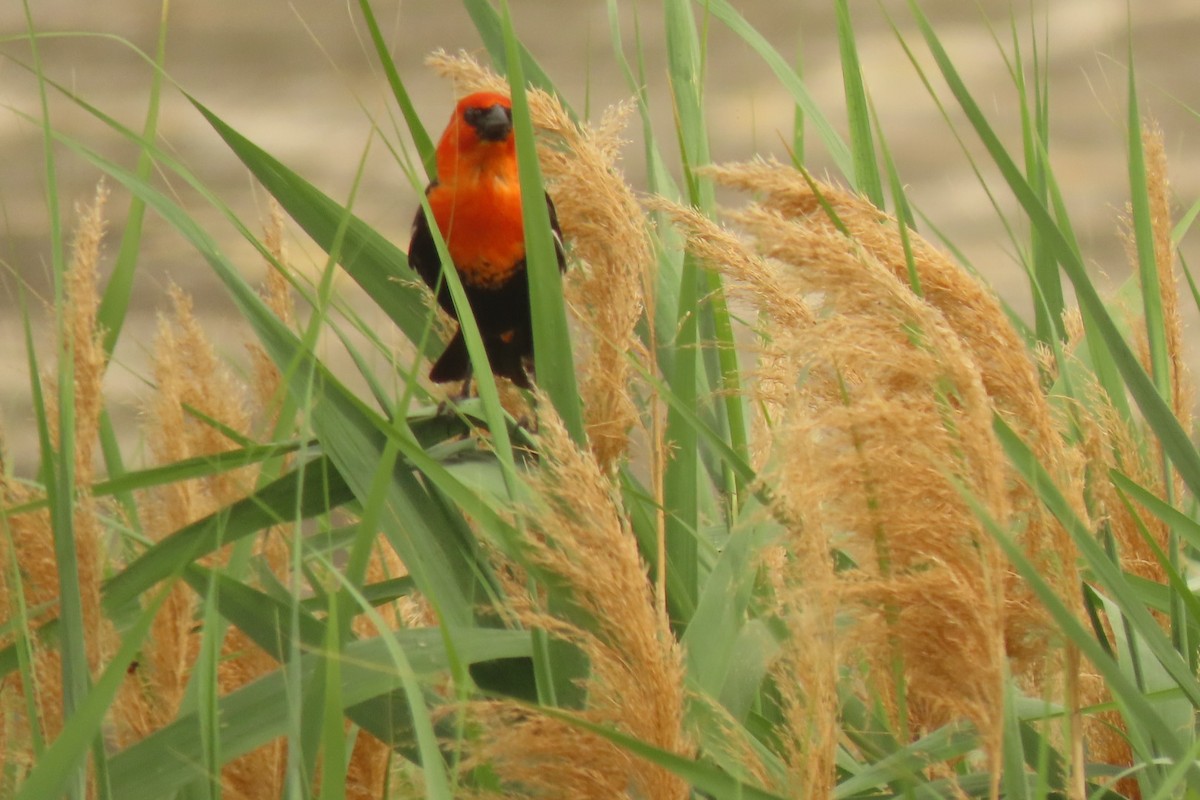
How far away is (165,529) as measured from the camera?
97cm

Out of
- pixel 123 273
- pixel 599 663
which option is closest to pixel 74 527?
pixel 599 663

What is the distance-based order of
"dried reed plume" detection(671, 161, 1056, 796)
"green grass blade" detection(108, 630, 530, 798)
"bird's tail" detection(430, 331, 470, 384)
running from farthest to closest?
"bird's tail" detection(430, 331, 470, 384)
"green grass blade" detection(108, 630, 530, 798)
"dried reed plume" detection(671, 161, 1056, 796)

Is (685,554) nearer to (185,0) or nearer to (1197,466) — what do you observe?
(1197,466)

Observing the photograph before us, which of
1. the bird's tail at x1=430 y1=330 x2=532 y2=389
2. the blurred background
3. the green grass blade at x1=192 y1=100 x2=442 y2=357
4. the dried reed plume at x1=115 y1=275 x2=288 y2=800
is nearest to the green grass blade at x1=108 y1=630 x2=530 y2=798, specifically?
the dried reed plume at x1=115 y1=275 x2=288 y2=800

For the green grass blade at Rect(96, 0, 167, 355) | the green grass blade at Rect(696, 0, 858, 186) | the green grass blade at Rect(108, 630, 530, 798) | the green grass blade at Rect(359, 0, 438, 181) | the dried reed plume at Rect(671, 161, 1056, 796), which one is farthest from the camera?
the green grass blade at Rect(696, 0, 858, 186)

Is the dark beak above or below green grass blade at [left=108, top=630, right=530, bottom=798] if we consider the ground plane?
above

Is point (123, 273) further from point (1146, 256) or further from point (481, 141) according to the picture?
point (1146, 256)

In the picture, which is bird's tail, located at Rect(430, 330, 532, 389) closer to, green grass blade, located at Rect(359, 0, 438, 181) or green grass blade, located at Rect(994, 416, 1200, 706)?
green grass blade, located at Rect(359, 0, 438, 181)

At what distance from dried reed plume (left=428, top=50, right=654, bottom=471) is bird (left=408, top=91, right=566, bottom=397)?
1.75 feet

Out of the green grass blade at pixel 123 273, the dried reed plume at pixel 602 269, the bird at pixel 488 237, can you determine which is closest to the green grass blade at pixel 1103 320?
the dried reed plume at pixel 602 269

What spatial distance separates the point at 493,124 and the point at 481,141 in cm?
2

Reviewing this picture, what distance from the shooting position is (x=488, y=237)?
1.41 m

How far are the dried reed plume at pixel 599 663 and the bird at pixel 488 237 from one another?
0.73 metres

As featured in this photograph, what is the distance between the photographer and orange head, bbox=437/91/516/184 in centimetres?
142
